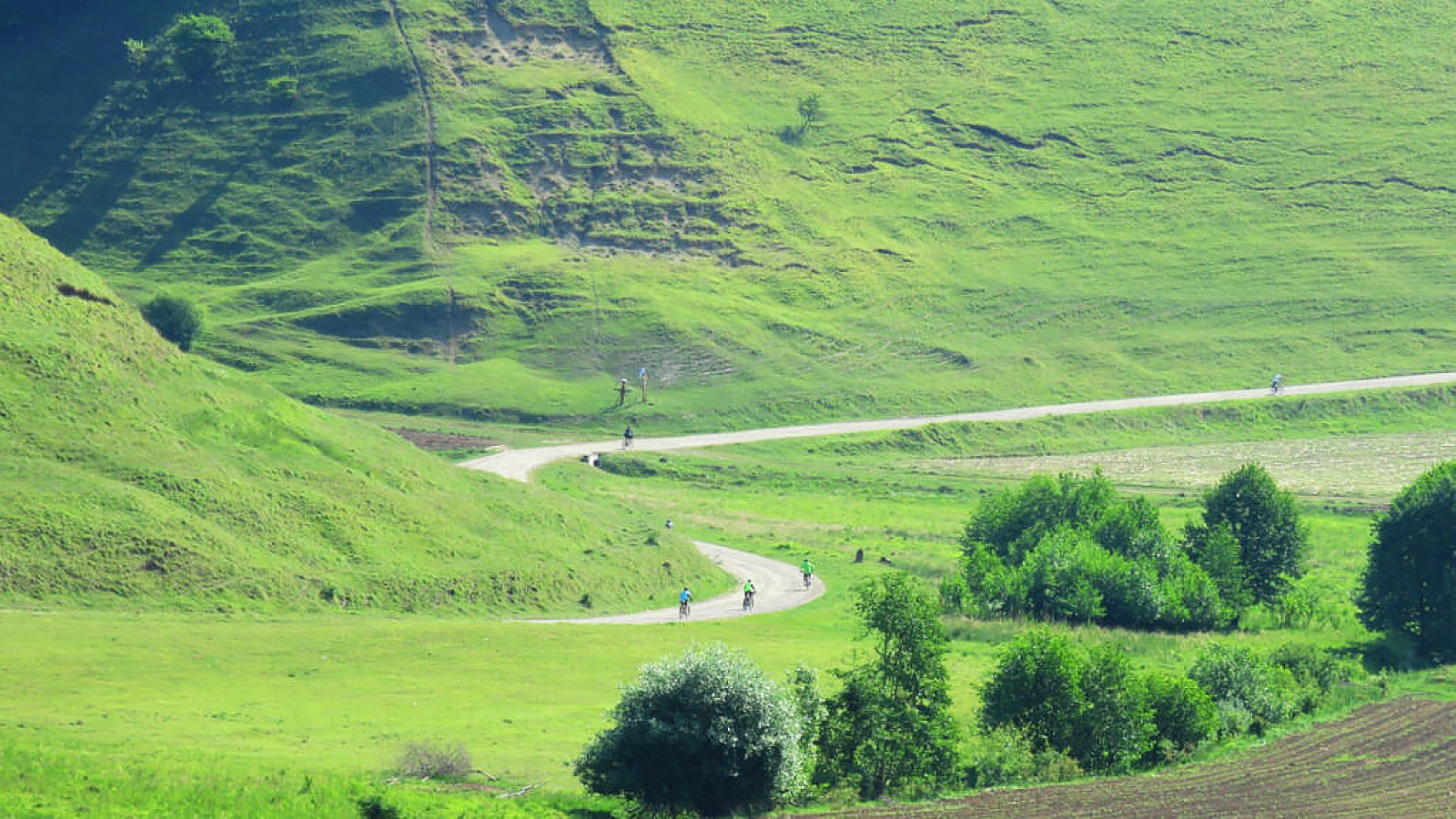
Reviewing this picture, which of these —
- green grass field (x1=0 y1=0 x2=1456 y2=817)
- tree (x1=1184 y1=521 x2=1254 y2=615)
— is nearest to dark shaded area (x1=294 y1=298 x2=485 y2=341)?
green grass field (x1=0 y1=0 x2=1456 y2=817)

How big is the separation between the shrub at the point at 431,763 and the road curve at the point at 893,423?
255ft

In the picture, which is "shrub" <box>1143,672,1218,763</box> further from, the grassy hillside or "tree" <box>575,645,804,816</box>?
the grassy hillside

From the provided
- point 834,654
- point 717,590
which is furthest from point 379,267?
point 834,654

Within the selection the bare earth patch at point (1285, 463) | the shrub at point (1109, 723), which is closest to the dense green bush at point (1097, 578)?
the shrub at point (1109, 723)

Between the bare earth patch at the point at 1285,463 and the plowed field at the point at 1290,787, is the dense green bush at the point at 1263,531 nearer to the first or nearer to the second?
the plowed field at the point at 1290,787

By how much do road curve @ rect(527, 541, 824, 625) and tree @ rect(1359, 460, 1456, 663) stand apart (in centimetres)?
3350

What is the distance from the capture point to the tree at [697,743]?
51625 millimetres

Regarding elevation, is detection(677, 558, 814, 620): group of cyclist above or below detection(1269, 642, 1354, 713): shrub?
above

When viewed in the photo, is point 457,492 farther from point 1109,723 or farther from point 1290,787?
point 1290,787

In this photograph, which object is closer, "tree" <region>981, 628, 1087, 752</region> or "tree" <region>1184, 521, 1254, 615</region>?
"tree" <region>981, 628, 1087, 752</region>

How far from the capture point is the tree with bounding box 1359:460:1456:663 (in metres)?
86.7

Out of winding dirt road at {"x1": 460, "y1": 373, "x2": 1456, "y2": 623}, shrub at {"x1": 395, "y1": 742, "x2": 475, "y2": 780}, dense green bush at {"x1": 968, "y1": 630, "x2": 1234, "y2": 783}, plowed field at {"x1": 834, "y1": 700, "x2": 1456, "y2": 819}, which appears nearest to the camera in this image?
shrub at {"x1": 395, "y1": 742, "x2": 475, "y2": 780}

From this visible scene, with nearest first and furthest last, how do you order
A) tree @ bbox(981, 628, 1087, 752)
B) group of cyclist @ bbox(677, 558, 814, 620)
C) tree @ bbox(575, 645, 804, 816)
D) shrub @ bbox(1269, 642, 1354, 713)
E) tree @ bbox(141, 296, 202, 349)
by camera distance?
tree @ bbox(575, 645, 804, 816)
tree @ bbox(981, 628, 1087, 752)
shrub @ bbox(1269, 642, 1354, 713)
group of cyclist @ bbox(677, 558, 814, 620)
tree @ bbox(141, 296, 202, 349)

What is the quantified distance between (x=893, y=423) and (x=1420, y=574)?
87020mm
